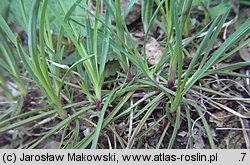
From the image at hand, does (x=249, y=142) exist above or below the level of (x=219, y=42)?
below

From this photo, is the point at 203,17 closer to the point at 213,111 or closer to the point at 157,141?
the point at 213,111

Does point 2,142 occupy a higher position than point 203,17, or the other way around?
point 203,17

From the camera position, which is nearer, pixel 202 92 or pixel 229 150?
pixel 229 150

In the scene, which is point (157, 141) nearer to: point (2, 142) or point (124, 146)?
point (124, 146)

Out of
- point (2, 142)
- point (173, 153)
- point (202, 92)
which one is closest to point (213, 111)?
point (202, 92)

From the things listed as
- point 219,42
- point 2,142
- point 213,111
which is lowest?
point 2,142

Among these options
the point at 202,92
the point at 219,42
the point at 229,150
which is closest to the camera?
the point at 229,150

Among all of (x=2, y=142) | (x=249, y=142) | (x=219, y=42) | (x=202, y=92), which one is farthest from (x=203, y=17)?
(x=2, y=142)

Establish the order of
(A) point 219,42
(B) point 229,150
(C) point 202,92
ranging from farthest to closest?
(A) point 219,42, (C) point 202,92, (B) point 229,150

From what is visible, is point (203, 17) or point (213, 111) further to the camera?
point (203, 17)
